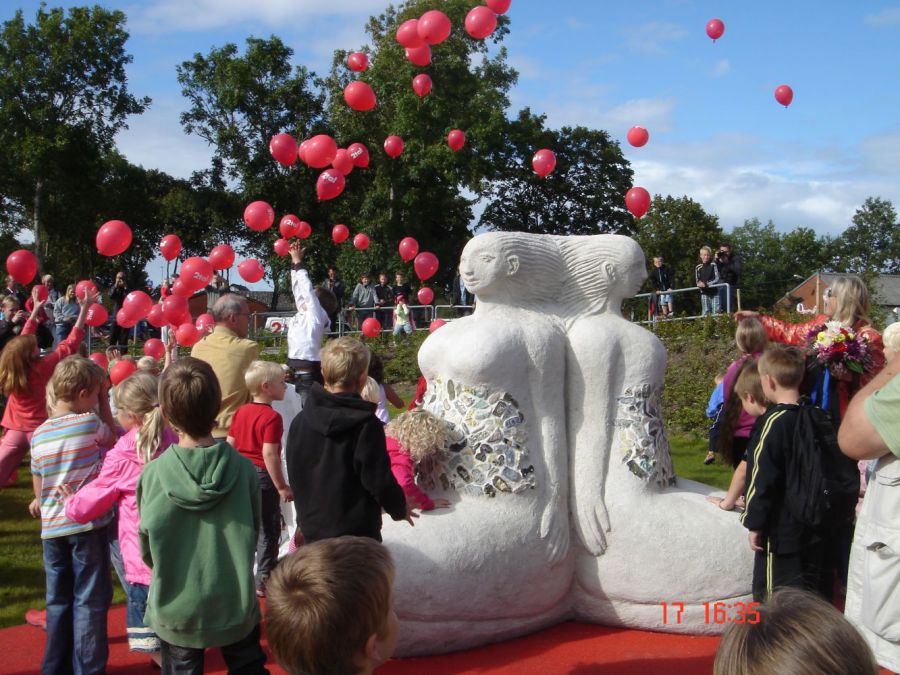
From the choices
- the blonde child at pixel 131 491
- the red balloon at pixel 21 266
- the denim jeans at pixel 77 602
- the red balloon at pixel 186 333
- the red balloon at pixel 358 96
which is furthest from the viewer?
the red balloon at pixel 358 96

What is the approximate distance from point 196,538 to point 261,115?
28.0m

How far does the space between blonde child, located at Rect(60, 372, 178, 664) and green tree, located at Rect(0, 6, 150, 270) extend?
2398 cm

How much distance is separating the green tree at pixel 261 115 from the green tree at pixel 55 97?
10.7ft

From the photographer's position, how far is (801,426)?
3.20m

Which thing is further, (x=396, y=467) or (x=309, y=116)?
(x=309, y=116)

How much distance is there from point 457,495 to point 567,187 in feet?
89.9

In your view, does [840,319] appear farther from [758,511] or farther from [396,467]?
[396,467]

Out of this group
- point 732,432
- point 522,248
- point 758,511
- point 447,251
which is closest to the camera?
point 758,511

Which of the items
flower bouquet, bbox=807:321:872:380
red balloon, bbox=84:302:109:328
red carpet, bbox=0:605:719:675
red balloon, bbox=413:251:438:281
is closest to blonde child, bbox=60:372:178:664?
red carpet, bbox=0:605:719:675

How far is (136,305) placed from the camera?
9055 millimetres

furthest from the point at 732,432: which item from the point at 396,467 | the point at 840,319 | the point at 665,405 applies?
the point at 665,405

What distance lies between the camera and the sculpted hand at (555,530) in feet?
12.9

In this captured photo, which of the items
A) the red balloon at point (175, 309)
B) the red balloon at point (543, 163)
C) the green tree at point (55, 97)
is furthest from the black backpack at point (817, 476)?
the green tree at point (55, 97)

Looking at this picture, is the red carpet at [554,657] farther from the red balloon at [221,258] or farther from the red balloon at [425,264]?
the red balloon at [425,264]
